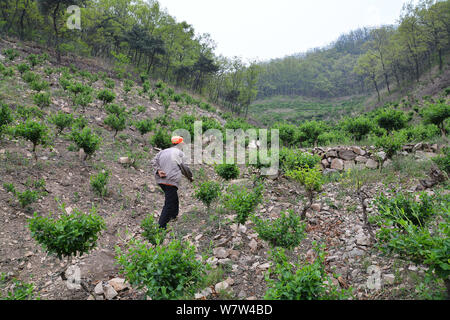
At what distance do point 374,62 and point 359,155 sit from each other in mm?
48789

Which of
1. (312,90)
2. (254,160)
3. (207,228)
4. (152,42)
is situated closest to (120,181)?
(207,228)

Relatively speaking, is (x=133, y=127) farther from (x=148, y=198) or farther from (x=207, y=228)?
(x=207, y=228)

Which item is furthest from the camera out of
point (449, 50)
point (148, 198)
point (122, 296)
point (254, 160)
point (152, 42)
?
point (449, 50)

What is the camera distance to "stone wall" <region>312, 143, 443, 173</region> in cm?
781

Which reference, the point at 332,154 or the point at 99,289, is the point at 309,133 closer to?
the point at 332,154

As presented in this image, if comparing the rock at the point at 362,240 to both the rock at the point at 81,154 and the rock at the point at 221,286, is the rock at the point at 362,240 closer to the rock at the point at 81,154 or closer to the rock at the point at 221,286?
the rock at the point at 221,286

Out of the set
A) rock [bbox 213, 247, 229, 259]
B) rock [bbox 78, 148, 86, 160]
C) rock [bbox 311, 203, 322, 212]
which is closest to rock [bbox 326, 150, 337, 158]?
rock [bbox 311, 203, 322, 212]

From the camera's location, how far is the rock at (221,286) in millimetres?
3424

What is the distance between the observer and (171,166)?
206 inches

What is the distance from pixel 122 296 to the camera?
3416 millimetres

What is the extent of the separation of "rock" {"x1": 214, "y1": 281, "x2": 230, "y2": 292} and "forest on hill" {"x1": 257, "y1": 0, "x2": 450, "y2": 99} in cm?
4448

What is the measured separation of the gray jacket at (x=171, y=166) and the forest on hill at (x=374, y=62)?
42.2 m

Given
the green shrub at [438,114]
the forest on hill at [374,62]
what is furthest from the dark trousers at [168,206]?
the forest on hill at [374,62]
